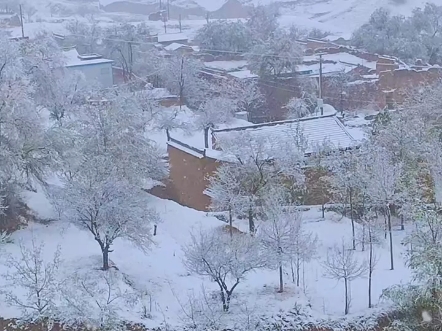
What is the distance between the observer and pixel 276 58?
117ft

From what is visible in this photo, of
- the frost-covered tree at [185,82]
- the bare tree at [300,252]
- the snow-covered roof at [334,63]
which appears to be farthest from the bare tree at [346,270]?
the snow-covered roof at [334,63]

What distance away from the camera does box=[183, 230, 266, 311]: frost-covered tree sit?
14648mm

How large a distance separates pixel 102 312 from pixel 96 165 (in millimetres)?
5642

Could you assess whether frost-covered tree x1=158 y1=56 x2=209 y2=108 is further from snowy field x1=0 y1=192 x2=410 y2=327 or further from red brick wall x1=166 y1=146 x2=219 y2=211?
snowy field x1=0 y1=192 x2=410 y2=327

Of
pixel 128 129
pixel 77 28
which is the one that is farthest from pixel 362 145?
pixel 77 28

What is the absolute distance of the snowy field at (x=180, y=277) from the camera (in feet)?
48.9

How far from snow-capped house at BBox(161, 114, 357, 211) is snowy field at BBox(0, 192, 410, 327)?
296cm

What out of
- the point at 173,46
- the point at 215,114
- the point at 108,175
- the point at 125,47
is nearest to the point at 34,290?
the point at 108,175

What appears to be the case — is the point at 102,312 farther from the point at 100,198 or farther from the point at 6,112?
the point at 6,112

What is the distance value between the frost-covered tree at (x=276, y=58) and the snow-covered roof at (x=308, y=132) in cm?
1205

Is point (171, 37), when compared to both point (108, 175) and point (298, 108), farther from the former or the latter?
point (108, 175)

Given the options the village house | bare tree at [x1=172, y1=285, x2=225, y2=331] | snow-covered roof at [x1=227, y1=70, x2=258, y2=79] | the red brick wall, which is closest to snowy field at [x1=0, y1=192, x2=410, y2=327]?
bare tree at [x1=172, y1=285, x2=225, y2=331]

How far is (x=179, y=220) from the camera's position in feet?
68.9

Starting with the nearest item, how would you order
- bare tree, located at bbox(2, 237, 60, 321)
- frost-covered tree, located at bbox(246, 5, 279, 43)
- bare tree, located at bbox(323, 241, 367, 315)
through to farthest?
1. bare tree, located at bbox(2, 237, 60, 321)
2. bare tree, located at bbox(323, 241, 367, 315)
3. frost-covered tree, located at bbox(246, 5, 279, 43)
